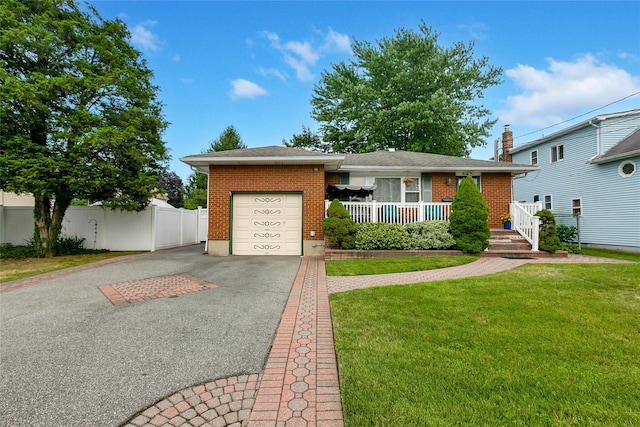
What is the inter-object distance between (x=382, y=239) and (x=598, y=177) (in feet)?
39.9

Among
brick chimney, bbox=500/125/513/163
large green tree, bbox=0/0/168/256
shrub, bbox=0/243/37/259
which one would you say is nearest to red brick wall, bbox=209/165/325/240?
large green tree, bbox=0/0/168/256

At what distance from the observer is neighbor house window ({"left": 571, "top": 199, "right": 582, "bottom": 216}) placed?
1374 centimetres

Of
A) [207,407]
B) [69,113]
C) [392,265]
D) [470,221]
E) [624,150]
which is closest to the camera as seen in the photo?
[207,407]

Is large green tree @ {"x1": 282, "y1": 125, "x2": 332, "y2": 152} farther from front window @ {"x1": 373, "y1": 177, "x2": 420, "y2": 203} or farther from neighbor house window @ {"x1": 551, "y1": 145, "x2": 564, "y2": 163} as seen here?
neighbor house window @ {"x1": 551, "y1": 145, "x2": 564, "y2": 163}

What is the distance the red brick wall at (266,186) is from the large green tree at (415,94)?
1218 cm

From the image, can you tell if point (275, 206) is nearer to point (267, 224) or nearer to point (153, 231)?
point (267, 224)

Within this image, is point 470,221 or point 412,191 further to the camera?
point 412,191

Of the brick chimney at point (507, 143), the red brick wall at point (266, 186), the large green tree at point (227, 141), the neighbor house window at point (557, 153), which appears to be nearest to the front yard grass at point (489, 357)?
the red brick wall at point (266, 186)

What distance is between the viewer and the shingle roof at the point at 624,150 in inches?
440

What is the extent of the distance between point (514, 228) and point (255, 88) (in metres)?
15.2

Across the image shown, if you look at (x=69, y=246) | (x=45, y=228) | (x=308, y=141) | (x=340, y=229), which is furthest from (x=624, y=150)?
(x=69, y=246)

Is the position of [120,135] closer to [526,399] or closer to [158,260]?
[158,260]

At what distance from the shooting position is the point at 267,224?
966 cm

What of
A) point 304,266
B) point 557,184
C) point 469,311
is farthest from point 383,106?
point 469,311
